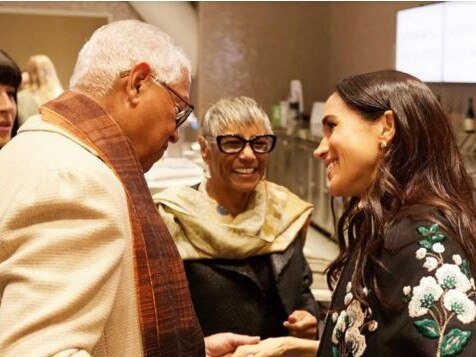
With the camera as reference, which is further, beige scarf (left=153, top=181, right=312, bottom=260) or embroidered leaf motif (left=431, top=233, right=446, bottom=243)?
beige scarf (left=153, top=181, right=312, bottom=260)

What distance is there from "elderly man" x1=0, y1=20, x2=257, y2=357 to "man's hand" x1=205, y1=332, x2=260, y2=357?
1.53ft

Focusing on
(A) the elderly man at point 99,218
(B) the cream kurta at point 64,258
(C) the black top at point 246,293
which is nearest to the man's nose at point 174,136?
(A) the elderly man at point 99,218

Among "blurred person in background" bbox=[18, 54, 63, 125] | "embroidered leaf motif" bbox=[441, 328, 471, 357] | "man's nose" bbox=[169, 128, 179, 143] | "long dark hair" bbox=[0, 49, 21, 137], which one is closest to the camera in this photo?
"embroidered leaf motif" bbox=[441, 328, 471, 357]

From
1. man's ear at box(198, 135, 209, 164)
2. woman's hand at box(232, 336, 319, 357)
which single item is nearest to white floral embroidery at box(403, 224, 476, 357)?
woman's hand at box(232, 336, 319, 357)

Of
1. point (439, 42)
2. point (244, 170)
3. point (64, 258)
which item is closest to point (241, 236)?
point (244, 170)

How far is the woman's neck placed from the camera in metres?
1.98

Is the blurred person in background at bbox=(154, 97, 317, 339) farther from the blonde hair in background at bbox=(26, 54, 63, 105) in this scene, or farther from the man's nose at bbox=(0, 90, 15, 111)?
the blonde hair in background at bbox=(26, 54, 63, 105)

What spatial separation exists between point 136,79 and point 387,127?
494mm

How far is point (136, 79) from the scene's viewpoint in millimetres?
1176

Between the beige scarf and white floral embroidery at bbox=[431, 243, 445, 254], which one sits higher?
white floral embroidery at bbox=[431, 243, 445, 254]

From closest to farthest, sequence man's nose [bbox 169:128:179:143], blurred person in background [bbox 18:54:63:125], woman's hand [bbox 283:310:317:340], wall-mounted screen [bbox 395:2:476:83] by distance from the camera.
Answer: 1. man's nose [bbox 169:128:179:143]
2. woman's hand [bbox 283:310:317:340]
3. wall-mounted screen [bbox 395:2:476:83]
4. blurred person in background [bbox 18:54:63:125]

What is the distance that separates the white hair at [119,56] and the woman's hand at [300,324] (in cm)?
91

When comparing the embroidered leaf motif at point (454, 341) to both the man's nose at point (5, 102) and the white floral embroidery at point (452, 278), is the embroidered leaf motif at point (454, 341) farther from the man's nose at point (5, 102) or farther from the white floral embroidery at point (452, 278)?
the man's nose at point (5, 102)

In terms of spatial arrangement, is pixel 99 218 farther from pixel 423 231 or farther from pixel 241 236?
pixel 241 236
